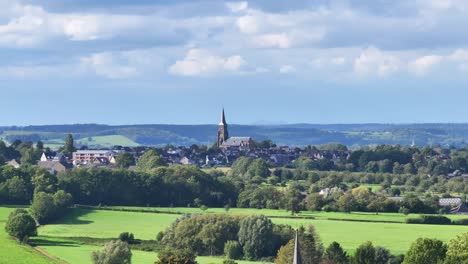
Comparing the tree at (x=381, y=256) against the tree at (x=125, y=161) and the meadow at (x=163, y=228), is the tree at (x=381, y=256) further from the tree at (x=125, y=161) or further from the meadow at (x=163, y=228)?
the tree at (x=125, y=161)

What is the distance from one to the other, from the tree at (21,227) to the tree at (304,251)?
24.6 meters

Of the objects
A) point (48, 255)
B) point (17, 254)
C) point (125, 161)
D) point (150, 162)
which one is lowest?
point (48, 255)

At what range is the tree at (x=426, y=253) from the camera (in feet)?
207

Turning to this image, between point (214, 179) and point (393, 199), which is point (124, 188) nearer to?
point (214, 179)

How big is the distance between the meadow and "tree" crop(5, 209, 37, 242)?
94 centimetres

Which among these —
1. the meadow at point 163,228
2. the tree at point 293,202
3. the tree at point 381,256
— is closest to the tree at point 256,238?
the meadow at point 163,228

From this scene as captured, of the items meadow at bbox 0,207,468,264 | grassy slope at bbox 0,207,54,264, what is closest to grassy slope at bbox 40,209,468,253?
meadow at bbox 0,207,468,264

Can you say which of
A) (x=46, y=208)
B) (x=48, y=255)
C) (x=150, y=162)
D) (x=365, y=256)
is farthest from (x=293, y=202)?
(x=150, y=162)

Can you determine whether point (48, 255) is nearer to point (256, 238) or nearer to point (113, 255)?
point (113, 255)

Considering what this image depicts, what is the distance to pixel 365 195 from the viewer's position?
11744 centimetres

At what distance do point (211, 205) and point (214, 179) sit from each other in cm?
770

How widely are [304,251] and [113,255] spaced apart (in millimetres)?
12817

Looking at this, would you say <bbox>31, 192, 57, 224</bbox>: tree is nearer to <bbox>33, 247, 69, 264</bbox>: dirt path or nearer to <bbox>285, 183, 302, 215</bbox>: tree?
<bbox>33, 247, 69, 264</bbox>: dirt path

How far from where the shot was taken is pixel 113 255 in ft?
227
